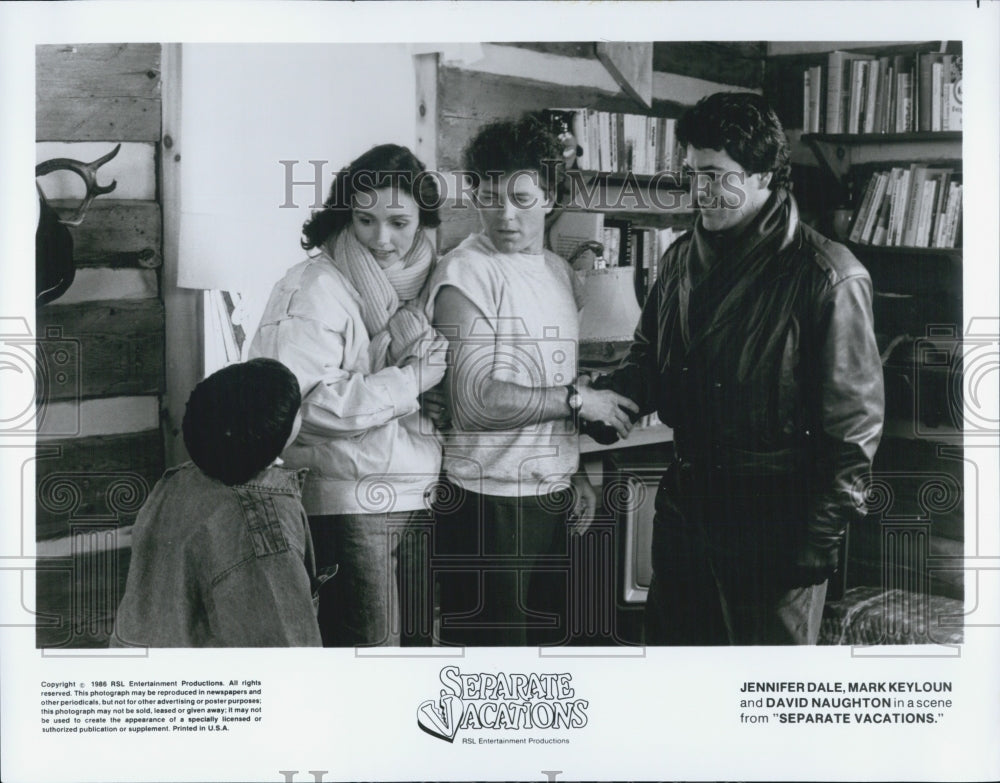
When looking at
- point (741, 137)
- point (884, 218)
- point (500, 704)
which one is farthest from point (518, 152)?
point (500, 704)

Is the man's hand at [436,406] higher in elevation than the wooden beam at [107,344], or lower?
lower

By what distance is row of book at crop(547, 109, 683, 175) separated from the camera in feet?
8.51

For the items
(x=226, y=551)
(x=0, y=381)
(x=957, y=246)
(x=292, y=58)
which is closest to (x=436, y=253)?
(x=292, y=58)

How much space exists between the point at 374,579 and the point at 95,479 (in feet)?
2.49

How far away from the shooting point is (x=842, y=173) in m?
2.60

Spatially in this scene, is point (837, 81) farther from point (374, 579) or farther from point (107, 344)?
point (107, 344)

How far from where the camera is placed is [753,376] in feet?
Answer: 8.48

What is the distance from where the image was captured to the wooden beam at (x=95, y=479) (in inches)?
103

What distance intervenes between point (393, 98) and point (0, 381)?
1.24 meters

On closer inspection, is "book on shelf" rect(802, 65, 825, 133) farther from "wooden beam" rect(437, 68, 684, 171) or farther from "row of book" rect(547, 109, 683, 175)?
"wooden beam" rect(437, 68, 684, 171)

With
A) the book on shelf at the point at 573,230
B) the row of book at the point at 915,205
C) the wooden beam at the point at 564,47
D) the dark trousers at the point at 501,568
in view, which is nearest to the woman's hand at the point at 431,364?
the dark trousers at the point at 501,568

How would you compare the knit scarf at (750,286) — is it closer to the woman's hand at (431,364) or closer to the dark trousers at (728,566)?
the dark trousers at (728,566)

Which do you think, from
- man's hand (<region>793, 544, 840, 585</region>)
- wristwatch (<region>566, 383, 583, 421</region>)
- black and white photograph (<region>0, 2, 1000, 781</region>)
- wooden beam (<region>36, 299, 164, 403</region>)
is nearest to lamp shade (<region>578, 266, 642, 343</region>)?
black and white photograph (<region>0, 2, 1000, 781</region>)

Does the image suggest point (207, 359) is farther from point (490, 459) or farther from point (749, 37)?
point (749, 37)
